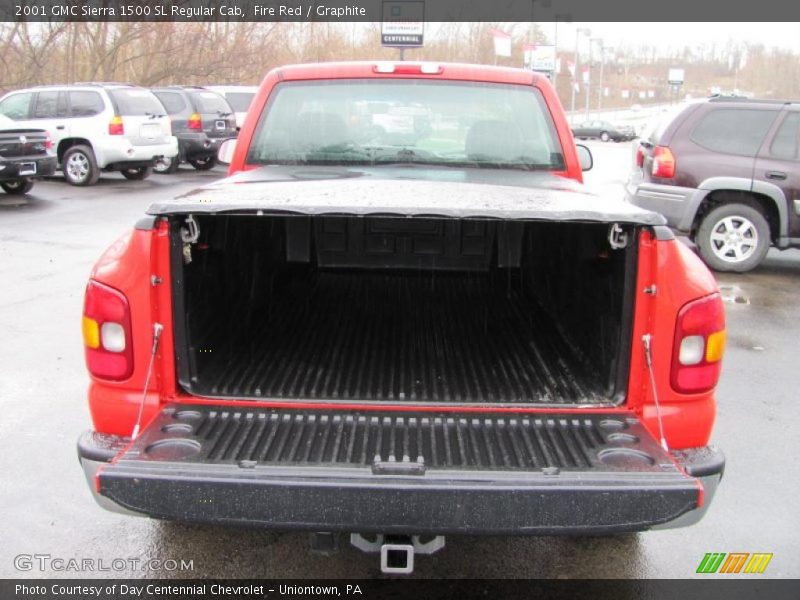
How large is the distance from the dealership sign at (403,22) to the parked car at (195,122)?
938 centimetres

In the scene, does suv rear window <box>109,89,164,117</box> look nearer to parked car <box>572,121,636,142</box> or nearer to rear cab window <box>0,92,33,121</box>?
rear cab window <box>0,92,33,121</box>

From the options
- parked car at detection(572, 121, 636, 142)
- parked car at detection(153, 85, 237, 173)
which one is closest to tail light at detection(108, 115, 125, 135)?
parked car at detection(153, 85, 237, 173)

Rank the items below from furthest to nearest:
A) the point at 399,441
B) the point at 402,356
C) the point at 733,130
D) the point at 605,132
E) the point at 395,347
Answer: the point at 605,132 → the point at 733,130 → the point at 395,347 → the point at 402,356 → the point at 399,441

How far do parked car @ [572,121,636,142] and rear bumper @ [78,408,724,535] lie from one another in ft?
171

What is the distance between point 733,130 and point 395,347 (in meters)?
6.34

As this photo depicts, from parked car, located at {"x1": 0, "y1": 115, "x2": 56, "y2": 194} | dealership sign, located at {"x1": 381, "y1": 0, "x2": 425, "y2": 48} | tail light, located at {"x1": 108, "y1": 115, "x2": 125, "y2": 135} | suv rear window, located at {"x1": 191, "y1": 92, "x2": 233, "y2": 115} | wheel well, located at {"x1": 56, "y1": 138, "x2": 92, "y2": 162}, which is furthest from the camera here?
dealership sign, located at {"x1": 381, "y1": 0, "x2": 425, "y2": 48}

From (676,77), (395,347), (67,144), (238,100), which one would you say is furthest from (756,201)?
(676,77)

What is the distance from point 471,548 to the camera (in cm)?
312

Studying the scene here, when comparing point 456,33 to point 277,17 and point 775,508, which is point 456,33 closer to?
point 277,17

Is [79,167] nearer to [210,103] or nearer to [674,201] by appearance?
[210,103]

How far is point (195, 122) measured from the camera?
17906 millimetres

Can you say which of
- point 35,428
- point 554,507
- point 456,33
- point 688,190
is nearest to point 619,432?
point 554,507

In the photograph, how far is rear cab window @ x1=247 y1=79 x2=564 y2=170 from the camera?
4113 mm

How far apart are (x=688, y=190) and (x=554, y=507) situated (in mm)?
7035
